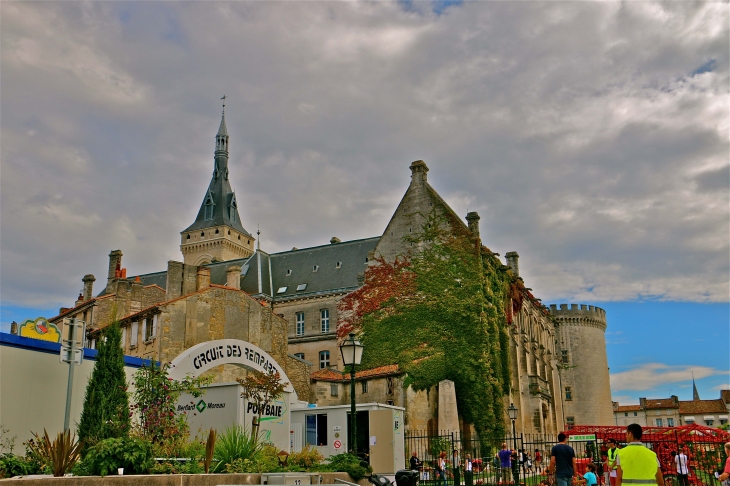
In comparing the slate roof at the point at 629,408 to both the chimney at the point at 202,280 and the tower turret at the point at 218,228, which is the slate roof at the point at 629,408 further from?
the chimney at the point at 202,280

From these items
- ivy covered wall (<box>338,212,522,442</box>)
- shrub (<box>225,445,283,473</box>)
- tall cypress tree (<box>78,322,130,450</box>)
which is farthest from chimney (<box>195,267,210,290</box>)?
shrub (<box>225,445,283,473</box>)

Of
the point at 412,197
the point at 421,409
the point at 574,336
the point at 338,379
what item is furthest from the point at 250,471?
the point at 574,336

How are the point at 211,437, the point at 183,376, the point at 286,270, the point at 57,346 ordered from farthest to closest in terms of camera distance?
1. the point at 286,270
2. the point at 183,376
3. the point at 57,346
4. the point at 211,437

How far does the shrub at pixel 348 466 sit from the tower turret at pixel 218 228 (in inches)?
2663

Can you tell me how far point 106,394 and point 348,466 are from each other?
610cm

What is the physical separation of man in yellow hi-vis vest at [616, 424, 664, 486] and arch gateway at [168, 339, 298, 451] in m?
11.2

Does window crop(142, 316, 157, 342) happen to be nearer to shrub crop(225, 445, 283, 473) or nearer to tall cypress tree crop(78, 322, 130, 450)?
tall cypress tree crop(78, 322, 130, 450)

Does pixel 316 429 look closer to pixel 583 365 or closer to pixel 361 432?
pixel 361 432

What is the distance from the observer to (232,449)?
42.3 feet

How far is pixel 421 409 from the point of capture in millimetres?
32656

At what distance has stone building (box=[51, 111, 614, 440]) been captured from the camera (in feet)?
106

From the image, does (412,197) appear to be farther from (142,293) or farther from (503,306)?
(142,293)

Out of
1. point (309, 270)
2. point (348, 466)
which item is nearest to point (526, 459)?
point (348, 466)

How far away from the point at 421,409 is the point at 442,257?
913cm
